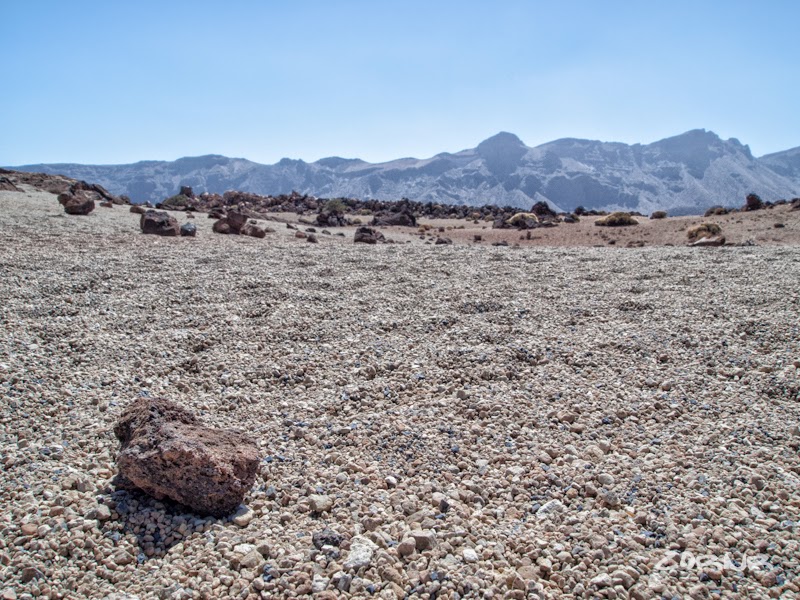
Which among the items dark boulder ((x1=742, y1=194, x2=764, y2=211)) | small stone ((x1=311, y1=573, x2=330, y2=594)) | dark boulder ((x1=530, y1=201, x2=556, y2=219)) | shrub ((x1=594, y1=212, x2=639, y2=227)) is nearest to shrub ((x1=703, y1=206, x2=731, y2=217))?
dark boulder ((x1=742, y1=194, x2=764, y2=211))

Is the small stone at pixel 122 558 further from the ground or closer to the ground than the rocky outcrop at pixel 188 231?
closer to the ground

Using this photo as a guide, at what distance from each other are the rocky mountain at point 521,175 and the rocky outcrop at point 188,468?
131497mm

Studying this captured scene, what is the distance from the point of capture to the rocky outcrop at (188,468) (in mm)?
3115

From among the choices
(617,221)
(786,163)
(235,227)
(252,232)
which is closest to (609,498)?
(252,232)

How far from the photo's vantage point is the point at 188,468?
3131mm

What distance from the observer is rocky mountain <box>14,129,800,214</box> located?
464ft

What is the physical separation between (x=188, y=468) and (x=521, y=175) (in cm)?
15710

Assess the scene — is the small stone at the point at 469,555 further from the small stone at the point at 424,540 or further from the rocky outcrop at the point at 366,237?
the rocky outcrop at the point at 366,237

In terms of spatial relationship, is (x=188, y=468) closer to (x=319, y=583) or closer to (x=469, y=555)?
(x=319, y=583)

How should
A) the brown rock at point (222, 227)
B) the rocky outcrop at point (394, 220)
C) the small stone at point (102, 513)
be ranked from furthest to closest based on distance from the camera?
the rocky outcrop at point (394, 220) → the brown rock at point (222, 227) → the small stone at point (102, 513)

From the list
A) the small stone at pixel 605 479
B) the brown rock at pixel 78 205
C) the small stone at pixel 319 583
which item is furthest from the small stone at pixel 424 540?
the brown rock at pixel 78 205

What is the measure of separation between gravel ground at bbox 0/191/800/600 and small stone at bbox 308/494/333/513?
22 mm

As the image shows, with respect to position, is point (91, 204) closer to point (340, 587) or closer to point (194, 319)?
point (194, 319)

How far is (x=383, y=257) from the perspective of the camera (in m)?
12.2
